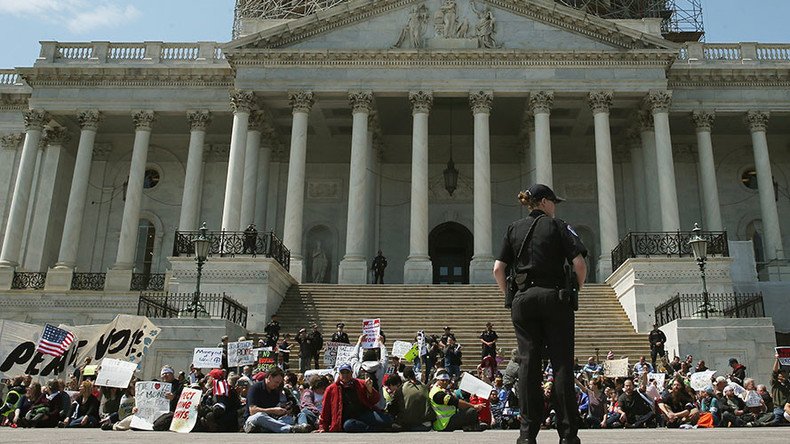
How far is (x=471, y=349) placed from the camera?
81.8ft

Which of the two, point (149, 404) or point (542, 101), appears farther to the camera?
point (542, 101)

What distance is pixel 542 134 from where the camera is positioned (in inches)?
1363

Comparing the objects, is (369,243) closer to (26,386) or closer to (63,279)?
(63,279)

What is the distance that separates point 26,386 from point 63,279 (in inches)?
812

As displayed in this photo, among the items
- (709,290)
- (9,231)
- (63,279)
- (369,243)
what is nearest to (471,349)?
(709,290)

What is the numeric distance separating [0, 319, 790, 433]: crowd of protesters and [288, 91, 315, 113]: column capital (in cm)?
1862

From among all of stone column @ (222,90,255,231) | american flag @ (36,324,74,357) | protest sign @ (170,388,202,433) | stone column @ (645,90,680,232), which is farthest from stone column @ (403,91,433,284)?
protest sign @ (170,388,202,433)

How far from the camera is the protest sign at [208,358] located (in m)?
17.8

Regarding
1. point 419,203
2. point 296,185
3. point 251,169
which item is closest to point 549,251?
point 419,203

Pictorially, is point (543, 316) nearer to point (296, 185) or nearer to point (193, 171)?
point (296, 185)

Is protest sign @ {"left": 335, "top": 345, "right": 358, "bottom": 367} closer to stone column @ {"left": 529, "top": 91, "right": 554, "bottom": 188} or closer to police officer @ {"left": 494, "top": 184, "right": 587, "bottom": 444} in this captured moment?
police officer @ {"left": 494, "top": 184, "right": 587, "bottom": 444}

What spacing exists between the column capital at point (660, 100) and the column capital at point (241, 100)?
18.8 metres

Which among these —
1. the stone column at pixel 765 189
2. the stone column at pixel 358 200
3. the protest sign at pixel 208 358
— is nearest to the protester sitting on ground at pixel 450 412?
the protest sign at pixel 208 358

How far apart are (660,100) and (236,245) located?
67.1 ft
